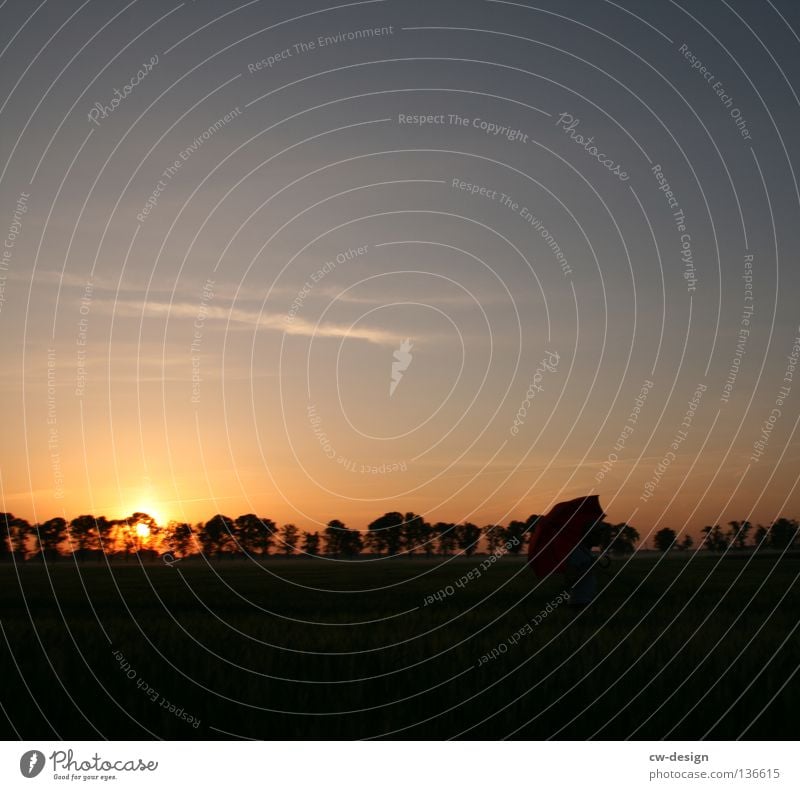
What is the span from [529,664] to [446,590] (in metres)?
23.4

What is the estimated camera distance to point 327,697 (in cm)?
1328

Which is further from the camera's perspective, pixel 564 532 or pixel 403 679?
pixel 564 532

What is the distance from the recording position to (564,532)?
20.3m

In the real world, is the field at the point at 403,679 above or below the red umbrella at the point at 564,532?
below

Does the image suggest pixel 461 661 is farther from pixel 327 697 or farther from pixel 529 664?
pixel 327 697

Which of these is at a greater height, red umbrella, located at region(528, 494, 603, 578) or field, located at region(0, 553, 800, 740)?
red umbrella, located at region(528, 494, 603, 578)

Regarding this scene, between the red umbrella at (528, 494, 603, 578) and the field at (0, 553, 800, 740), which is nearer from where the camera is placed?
the field at (0, 553, 800, 740)

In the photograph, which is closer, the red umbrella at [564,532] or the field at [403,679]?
the field at [403,679]

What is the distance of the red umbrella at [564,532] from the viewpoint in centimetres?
2023

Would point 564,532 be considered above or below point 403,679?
above

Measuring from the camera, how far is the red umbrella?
20234mm

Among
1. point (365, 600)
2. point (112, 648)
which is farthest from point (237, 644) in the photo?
point (365, 600)
